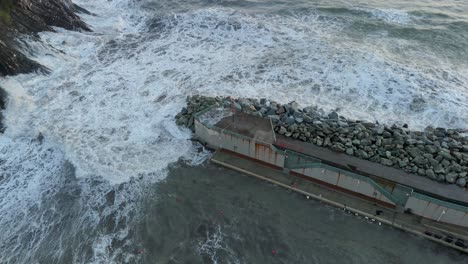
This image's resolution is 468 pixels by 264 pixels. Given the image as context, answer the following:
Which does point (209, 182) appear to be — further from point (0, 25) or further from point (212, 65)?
point (0, 25)

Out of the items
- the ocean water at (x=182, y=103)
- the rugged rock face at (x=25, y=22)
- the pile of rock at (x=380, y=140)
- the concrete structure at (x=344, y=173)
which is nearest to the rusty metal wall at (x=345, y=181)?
the concrete structure at (x=344, y=173)

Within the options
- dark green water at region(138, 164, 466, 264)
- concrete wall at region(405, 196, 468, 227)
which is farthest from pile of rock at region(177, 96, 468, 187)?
dark green water at region(138, 164, 466, 264)

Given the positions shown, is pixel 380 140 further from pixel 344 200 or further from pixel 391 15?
pixel 391 15

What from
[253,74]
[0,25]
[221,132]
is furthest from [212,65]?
[0,25]

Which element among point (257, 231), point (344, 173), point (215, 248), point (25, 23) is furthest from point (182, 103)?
point (25, 23)

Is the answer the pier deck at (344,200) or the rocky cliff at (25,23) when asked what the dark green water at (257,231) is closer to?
the pier deck at (344,200)
